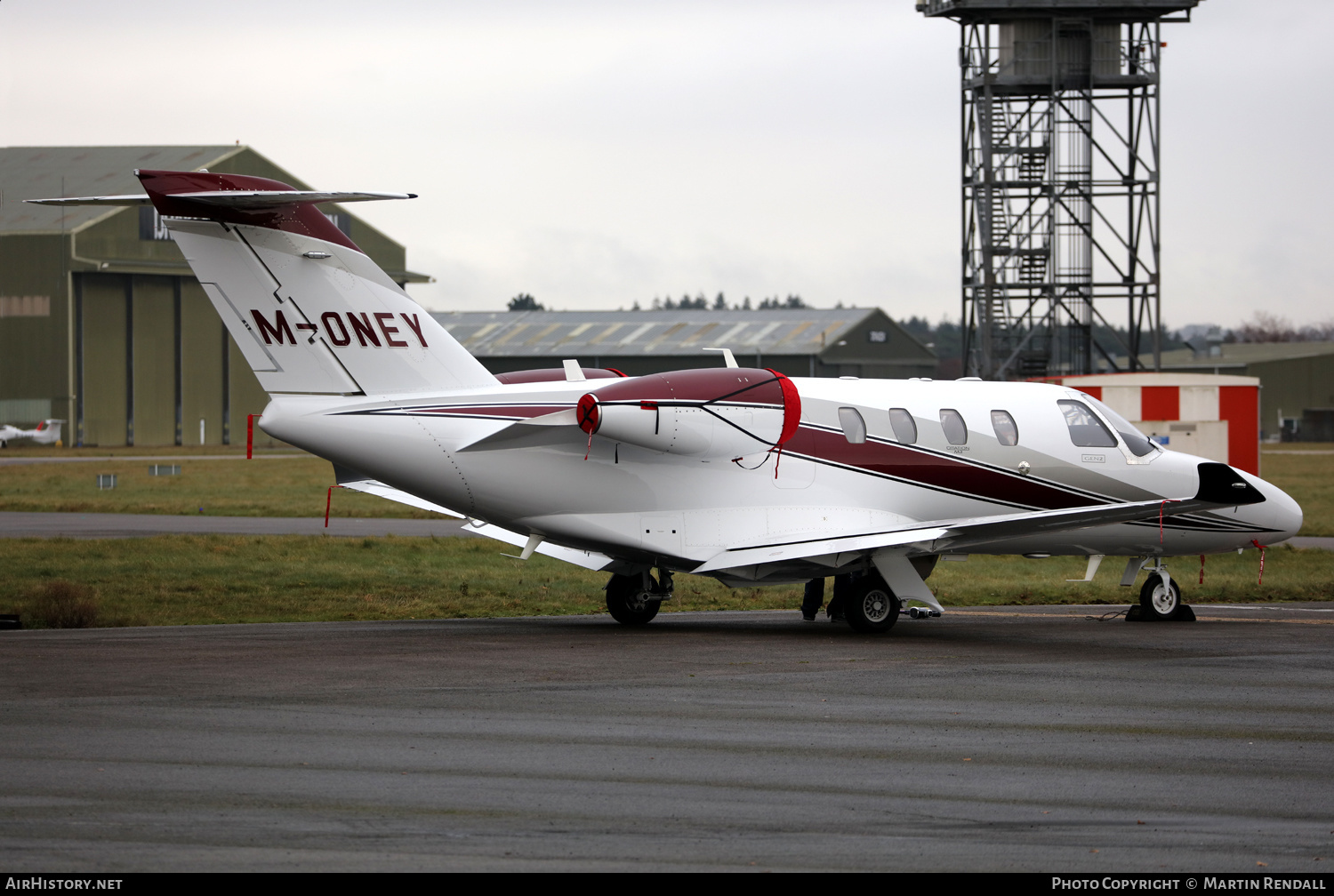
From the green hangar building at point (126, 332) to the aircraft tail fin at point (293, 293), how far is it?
1912 inches

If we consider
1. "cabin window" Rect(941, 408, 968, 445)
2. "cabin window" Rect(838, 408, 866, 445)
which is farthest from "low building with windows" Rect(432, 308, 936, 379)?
"cabin window" Rect(838, 408, 866, 445)

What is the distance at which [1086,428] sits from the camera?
68.0 ft

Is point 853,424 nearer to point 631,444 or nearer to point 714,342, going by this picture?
point 631,444

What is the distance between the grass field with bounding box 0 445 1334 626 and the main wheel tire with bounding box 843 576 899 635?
4368mm

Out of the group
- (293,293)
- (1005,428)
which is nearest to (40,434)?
(293,293)

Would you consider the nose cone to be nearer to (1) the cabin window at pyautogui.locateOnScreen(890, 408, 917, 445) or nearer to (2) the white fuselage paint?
(2) the white fuselage paint

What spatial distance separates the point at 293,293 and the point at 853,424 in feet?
23.5

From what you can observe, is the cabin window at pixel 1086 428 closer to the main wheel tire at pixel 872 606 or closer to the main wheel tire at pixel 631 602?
the main wheel tire at pixel 872 606

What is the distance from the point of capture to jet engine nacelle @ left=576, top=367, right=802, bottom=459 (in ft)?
57.2

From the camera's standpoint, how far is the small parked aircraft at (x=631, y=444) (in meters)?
17.3

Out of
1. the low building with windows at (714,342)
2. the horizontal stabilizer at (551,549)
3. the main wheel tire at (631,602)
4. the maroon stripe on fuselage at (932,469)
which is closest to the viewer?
the maroon stripe on fuselage at (932,469)

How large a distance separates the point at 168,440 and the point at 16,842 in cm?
7473

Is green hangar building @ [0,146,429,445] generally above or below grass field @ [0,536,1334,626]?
above

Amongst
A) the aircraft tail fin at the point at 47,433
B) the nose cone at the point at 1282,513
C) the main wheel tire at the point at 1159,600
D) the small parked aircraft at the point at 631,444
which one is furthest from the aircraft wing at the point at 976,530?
the aircraft tail fin at the point at 47,433
